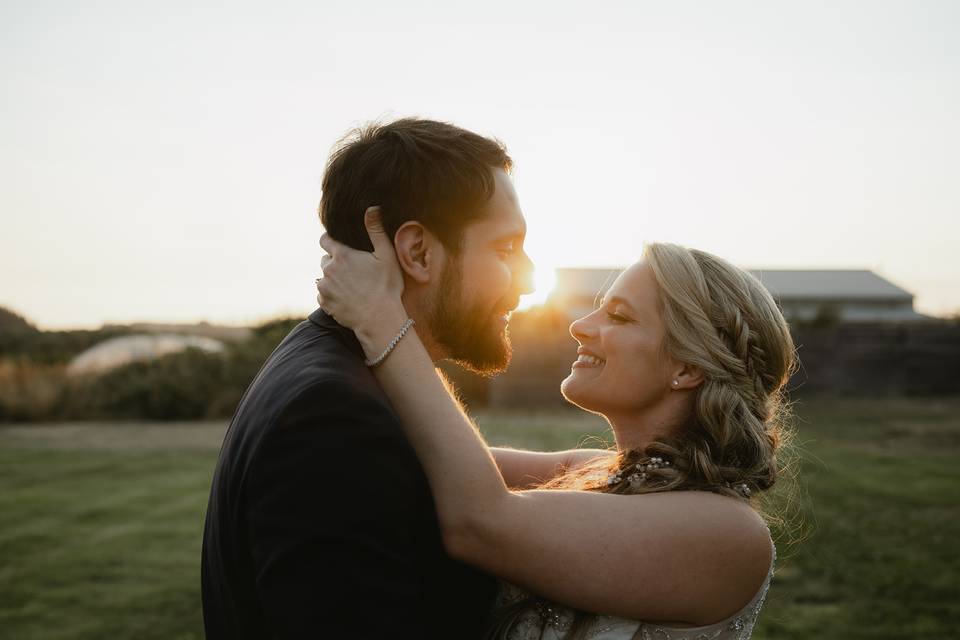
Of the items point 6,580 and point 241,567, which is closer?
point 241,567

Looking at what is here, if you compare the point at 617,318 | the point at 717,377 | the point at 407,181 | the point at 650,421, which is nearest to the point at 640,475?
the point at 650,421

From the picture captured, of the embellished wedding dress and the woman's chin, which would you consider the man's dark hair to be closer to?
the woman's chin

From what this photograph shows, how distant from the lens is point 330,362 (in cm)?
212

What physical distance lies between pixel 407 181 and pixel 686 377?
1.18m

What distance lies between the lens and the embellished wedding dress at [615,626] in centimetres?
239

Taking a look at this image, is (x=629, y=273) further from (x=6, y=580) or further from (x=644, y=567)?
(x=6, y=580)

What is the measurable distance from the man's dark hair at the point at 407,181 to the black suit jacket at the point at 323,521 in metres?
0.57

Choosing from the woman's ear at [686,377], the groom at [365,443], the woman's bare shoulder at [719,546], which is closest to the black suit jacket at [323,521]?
the groom at [365,443]

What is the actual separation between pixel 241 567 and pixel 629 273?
1710mm

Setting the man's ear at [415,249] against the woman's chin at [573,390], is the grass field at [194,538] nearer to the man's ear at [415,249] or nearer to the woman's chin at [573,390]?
the woman's chin at [573,390]

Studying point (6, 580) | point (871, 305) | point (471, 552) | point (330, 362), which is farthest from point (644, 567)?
point (871, 305)

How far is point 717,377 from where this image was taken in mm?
2803

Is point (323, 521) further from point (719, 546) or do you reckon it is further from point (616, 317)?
point (616, 317)

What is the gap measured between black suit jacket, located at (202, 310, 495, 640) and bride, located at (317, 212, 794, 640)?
18 centimetres
